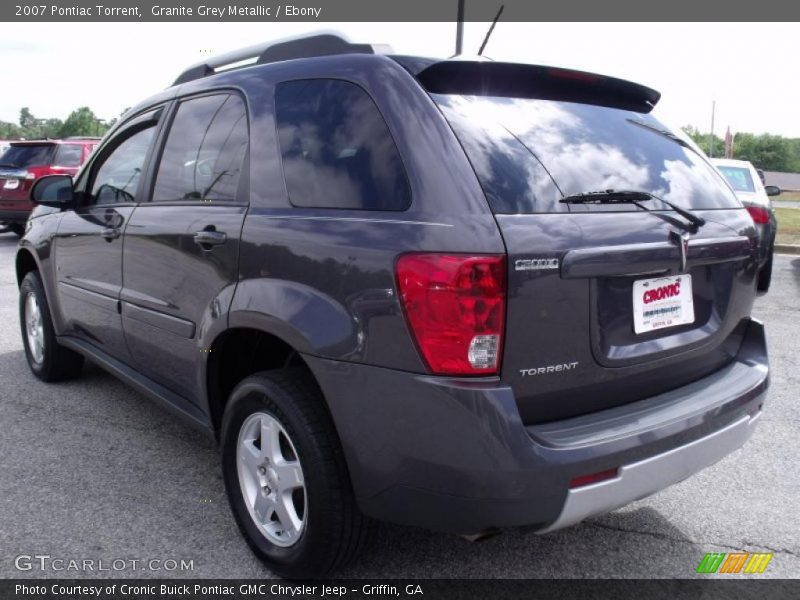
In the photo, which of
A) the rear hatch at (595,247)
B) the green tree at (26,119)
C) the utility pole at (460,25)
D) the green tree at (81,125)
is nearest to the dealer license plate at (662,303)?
the rear hatch at (595,247)

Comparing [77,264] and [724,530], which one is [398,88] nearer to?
[724,530]

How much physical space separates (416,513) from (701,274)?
4.08 feet

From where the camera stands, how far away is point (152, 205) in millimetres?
3291

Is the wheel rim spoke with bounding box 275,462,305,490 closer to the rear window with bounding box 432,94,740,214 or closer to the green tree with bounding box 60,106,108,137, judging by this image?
the rear window with bounding box 432,94,740,214

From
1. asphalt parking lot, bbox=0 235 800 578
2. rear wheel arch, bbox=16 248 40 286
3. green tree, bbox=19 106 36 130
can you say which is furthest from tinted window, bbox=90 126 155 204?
green tree, bbox=19 106 36 130

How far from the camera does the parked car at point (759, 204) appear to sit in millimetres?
7583

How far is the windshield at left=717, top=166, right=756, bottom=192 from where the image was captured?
9.30 m

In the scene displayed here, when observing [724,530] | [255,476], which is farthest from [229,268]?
[724,530]

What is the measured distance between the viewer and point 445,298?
1.98 m

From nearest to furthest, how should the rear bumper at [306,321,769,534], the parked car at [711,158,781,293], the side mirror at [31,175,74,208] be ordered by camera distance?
the rear bumper at [306,321,769,534]
the side mirror at [31,175,74,208]
the parked car at [711,158,781,293]

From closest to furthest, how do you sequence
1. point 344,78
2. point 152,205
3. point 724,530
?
point 344,78, point 724,530, point 152,205

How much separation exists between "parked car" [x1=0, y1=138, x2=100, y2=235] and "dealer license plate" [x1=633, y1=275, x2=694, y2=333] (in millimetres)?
12292

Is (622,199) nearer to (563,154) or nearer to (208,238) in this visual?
(563,154)

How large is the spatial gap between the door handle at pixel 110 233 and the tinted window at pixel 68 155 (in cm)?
1054
